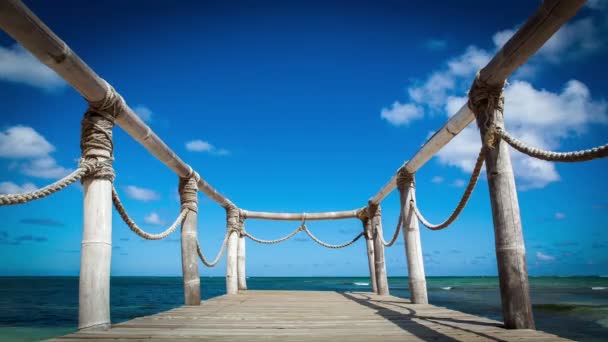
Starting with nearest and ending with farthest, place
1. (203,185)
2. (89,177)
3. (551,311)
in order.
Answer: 1. (89,177)
2. (203,185)
3. (551,311)

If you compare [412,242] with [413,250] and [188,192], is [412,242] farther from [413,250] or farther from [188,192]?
[188,192]

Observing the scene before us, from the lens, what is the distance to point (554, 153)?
9.29 feet

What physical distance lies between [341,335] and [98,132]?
3.19 metres

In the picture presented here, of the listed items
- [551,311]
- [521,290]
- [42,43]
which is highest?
[42,43]

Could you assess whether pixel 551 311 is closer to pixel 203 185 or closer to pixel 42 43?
pixel 203 185

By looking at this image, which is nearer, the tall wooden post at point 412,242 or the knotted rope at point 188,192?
the tall wooden post at point 412,242

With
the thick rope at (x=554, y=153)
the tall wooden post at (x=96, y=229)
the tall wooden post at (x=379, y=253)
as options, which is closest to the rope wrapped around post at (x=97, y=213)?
the tall wooden post at (x=96, y=229)

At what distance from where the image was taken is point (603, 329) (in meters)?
11.1

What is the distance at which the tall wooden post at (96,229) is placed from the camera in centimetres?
319

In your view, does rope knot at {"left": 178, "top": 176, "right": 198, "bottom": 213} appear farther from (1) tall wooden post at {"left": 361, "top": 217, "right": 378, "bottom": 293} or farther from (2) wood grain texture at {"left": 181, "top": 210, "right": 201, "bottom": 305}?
(1) tall wooden post at {"left": 361, "top": 217, "right": 378, "bottom": 293}

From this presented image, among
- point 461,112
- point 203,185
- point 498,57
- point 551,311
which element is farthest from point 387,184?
point 551,311

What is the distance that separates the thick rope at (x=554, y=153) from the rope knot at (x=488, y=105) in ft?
0.29

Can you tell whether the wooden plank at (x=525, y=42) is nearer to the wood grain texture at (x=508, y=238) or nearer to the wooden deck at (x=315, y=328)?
the wood grain texture at (x=508, y=238)

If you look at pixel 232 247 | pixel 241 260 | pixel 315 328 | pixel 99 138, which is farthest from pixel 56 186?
pixel 241 260
